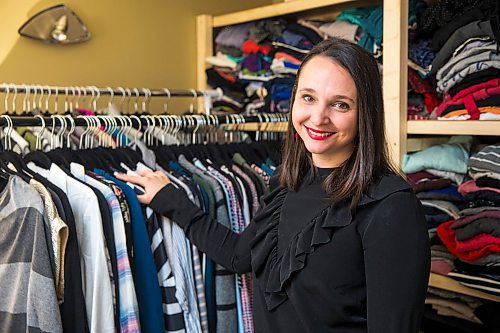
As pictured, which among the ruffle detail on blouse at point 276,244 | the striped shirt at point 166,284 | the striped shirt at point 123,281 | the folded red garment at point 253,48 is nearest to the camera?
the ruffle detail on blouse at point 276,244

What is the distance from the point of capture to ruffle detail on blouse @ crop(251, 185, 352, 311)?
3.69 feet

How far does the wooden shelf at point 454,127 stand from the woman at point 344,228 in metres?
0.60

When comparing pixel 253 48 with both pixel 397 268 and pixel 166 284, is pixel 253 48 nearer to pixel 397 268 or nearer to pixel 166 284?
pixel 166 284

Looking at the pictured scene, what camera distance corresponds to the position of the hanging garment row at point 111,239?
3.81 feet

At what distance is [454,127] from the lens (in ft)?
5.55

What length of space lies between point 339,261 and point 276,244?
182 mm

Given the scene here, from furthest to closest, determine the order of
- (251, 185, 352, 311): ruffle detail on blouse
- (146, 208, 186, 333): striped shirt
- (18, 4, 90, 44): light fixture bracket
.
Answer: (18, 4, 90, 44): light fixture bracket < (146, 208, 186, 333): striped shirt < (251, 185, 352, 311): ruffle detail on blouse

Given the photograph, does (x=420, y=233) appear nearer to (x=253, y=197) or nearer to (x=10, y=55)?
(x=253, y=197)

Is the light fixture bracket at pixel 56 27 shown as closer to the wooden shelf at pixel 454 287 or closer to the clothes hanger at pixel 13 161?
the clothes hanger at pixel 13 161

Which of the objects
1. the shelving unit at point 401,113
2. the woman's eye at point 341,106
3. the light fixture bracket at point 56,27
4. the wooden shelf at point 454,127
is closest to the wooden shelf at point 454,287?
the shelving unit at point 401,113

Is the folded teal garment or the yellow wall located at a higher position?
the yellow wall

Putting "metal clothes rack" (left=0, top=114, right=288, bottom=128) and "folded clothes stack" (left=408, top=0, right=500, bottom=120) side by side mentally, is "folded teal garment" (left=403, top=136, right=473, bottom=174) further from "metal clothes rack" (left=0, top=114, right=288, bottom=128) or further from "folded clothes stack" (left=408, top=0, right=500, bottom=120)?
"metal clothes rack" (left=0, top=114, right=288, bottom=128)

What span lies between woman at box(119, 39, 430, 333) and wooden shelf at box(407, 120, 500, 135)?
597 millimetres

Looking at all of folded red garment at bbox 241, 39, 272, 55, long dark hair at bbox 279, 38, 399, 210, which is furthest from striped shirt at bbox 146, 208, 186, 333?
folded red garment at bbox 241, 39, 272, 55
